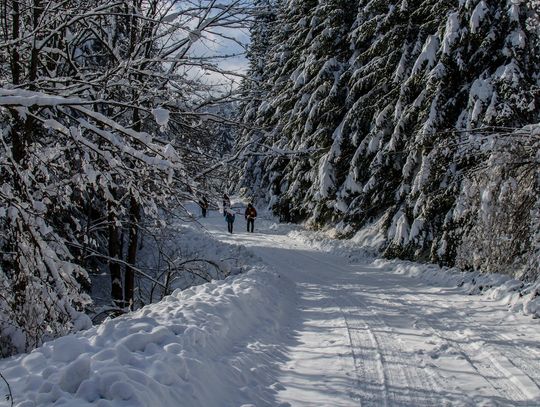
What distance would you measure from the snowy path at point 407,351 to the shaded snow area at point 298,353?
0.02 m

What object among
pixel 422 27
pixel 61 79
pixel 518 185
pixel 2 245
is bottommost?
pixel 2 245

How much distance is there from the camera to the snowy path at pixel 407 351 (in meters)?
4.70

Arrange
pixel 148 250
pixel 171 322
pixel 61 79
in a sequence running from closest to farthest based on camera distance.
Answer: pixel 61 79 < pixel 171 322 < pixel 148 250

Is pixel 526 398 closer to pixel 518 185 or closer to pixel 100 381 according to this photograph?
pixel 100 381

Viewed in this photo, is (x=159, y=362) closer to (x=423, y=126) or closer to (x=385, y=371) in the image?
(x=385, y=371)

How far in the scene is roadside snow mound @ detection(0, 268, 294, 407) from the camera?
3.46 meters

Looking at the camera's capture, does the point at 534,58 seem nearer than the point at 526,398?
No

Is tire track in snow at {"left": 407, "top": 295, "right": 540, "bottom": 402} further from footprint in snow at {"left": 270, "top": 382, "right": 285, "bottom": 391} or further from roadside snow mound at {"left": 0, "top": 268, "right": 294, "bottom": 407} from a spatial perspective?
roadside snow mound at {"left": 0, "top": 268, "right": 294, "bottom": 407}

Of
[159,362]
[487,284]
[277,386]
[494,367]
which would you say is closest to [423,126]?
[487,284]

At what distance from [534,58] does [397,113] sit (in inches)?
176

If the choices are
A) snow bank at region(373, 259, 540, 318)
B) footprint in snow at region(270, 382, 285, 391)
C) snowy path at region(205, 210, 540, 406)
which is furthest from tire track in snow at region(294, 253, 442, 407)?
snow bank at region(373, 259, 540, 318)

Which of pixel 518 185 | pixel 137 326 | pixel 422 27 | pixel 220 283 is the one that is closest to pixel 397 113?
pixel 422 27

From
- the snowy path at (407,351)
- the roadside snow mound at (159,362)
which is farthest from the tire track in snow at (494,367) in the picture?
the roadside snow mound at (159,362)

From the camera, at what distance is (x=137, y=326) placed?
5.10 meters
